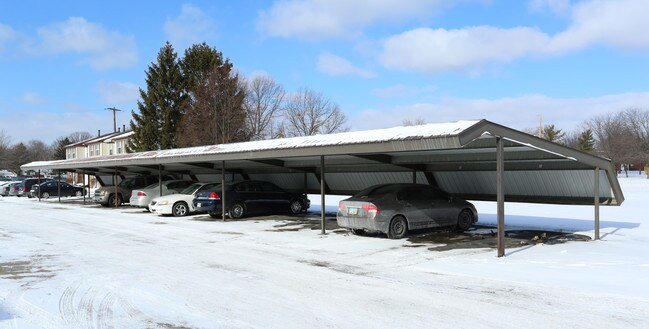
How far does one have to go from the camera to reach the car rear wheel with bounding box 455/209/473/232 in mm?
14094

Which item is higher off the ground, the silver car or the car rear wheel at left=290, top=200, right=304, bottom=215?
the silver car

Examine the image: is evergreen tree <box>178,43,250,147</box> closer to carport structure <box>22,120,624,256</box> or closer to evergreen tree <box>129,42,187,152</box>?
evergreen tree <box>129,42,187,152</box>

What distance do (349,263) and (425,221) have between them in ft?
14.1

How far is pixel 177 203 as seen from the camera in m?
20.5

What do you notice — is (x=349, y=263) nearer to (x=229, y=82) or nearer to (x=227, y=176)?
(x=227, y=176)

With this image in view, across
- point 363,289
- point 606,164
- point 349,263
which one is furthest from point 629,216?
point 363,289

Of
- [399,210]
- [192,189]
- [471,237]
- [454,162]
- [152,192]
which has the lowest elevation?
[471,237]

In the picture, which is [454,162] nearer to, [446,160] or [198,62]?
[446,160]

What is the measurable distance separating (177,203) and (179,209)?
0.28 m

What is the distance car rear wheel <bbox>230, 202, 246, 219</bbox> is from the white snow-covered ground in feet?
16.3

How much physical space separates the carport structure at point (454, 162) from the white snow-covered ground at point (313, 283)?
1.51m

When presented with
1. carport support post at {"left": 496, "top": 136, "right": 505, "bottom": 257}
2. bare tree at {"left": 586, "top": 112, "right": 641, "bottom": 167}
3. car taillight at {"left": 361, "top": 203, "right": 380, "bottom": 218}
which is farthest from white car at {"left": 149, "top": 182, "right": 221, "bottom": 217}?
bare tree at {"left": 586, "top": 112, "right": 641, "bottom": 167}

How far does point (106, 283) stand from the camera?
7734 millimetres

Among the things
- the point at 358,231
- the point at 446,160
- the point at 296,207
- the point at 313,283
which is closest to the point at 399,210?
the point at 358,231
